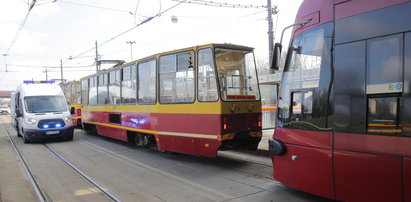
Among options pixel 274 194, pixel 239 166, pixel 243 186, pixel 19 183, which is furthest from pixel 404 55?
pixel 19 183

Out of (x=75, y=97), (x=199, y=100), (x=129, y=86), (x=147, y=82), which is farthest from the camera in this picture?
(x=75, y=97)

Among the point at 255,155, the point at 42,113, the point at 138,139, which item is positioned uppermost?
the point at 42,113

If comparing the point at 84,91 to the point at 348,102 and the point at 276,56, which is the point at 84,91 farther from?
the point at 348,102

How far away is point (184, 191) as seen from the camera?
5574 mm

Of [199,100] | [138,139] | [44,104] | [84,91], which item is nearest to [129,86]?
[138,139]

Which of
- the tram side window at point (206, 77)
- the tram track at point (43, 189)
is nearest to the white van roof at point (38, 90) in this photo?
the tram track at point (43, 189)

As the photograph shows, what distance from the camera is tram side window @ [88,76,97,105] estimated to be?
539 inches

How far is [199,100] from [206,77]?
611 millimetres

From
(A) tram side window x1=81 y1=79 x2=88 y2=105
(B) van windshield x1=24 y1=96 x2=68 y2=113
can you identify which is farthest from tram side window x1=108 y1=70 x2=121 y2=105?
(A) tram side window x1=81 y1=79 x2=88 y2=105

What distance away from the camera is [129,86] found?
10.3m

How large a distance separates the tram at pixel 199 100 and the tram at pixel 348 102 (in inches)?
93.8

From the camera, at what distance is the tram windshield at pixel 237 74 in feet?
24.0

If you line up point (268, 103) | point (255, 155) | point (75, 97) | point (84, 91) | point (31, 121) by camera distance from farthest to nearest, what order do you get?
1. point (75, 97)
2. point (84, 91)
3. point (268, 103)
4. point (31, 121)
5. point (255, 155)

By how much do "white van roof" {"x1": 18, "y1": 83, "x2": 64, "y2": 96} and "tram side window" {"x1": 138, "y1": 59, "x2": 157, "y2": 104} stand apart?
6.58 m
